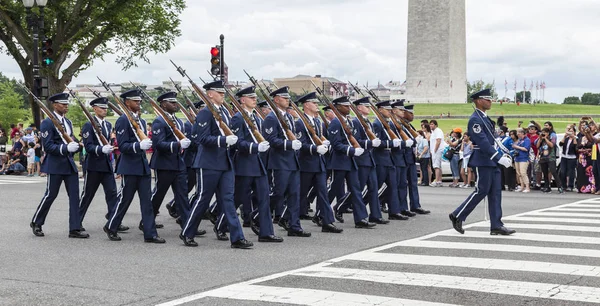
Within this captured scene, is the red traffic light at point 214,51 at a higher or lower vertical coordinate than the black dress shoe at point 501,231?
higher

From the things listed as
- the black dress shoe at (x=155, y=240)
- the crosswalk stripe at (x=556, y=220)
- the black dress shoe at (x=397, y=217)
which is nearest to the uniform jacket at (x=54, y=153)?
the black dress shoe at (x=155, y=240)

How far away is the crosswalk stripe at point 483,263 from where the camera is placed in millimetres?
8297

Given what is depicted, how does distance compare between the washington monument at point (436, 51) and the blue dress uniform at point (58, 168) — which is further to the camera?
the washington monument at point (436, 51)

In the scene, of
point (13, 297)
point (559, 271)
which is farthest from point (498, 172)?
point (13, 297)

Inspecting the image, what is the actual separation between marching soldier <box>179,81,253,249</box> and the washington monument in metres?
52.4

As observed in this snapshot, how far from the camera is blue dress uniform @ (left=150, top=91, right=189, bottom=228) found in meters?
11.0

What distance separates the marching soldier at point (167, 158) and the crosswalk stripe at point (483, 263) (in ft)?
9.92

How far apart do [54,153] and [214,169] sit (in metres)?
2.43

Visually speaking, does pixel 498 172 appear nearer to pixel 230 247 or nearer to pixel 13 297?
pixel 230 247

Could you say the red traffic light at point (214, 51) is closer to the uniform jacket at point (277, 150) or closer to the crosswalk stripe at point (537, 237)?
the uniform jacket at point (277, 150)

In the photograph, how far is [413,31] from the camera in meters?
63.0

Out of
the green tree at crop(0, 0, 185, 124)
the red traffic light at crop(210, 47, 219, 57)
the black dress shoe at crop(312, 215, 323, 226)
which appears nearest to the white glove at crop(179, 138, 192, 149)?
the black dress shoe at crop(312, 215, 323, 226)

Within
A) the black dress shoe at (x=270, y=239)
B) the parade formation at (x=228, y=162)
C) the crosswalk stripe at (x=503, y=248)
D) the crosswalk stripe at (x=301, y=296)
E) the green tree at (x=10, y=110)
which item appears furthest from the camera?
the green tree at (x=10, y=110)

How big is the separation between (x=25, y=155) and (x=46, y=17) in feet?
16.6
